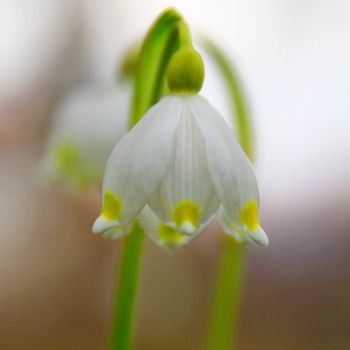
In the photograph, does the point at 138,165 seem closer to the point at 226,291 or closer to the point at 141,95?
the point at 141,95

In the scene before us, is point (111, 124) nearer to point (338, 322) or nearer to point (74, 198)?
point (338, 322)

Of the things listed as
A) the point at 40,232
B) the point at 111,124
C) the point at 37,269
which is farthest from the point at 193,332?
the point at 111,124

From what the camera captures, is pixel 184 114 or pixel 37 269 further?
pixel 37 269

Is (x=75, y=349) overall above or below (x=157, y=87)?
below

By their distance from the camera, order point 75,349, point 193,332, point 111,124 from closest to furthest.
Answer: point 111,124
point 75,349
point 193,332

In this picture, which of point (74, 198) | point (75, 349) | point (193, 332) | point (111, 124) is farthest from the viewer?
point (74, 198)

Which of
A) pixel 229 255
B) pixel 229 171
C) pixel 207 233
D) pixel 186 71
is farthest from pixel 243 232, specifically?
pixel 207 233

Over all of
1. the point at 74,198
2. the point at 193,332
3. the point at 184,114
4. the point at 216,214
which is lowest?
the point at 193,332
